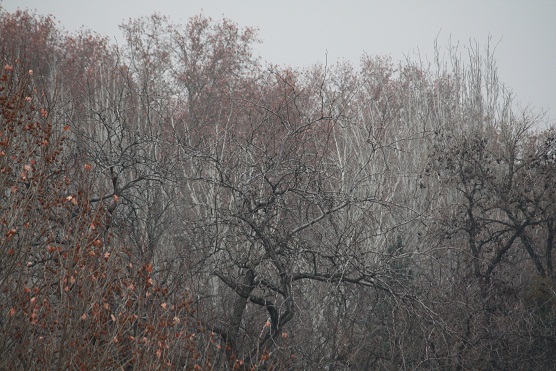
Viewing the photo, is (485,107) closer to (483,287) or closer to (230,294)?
(483,287)

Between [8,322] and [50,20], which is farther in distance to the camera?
[50,20]

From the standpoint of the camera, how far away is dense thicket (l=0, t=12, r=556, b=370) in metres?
4.86

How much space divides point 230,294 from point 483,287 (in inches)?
209

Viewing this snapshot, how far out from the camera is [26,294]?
4.57 meters

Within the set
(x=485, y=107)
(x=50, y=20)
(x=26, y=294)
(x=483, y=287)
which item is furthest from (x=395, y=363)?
(x=50, y=20)

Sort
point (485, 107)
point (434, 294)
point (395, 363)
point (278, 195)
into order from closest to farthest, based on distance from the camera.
→ point (278, 195) → point (395, 363) → point (434, 294) → point (485, 107)

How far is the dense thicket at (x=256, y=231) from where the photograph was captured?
4.86 meters

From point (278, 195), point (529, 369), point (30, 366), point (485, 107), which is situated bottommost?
point (529, 369)

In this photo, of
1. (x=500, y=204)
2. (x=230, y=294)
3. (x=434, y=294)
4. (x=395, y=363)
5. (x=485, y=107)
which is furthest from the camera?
(x=485, y=107)

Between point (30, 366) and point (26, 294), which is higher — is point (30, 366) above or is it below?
below

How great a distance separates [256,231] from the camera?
698 cm

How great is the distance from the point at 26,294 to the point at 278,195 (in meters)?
3.51

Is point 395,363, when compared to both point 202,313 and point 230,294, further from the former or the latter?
point 202,313

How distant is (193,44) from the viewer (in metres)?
27.8
